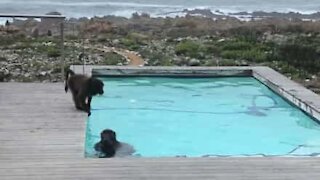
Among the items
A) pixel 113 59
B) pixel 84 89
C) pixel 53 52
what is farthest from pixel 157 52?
pixel 84 89

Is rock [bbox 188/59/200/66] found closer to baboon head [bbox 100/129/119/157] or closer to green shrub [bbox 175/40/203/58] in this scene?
green shrub [bbox 175/40/203/58]

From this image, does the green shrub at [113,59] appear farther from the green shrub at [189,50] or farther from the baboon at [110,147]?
the baboon at [110,147]

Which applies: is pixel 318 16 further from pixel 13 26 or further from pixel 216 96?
pixel 216 96

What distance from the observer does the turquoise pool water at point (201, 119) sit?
6.57 meters

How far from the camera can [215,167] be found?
14.6 ft

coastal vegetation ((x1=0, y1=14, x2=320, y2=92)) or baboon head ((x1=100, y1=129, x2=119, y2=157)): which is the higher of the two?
coastal vegetation ((x1=0, y1=14, x2=320, y2=92))

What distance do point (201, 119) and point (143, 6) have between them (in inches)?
1285

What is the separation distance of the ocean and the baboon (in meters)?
26.7

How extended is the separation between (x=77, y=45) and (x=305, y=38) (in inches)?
206

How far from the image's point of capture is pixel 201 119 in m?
7.73

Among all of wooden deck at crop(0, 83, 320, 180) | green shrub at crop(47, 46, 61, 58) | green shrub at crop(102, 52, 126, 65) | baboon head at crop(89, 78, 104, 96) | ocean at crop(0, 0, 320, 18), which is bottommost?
wooden deck at crop(0, 83, 320, 180)

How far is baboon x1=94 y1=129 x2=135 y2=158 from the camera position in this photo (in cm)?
561

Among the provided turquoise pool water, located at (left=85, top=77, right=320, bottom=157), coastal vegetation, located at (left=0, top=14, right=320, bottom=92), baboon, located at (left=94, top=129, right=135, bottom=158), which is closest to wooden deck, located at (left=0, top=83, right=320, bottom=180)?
baboon, located at (left=94, top=129, right=135, bottom=158)

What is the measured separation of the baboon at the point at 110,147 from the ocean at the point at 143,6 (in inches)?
1050
